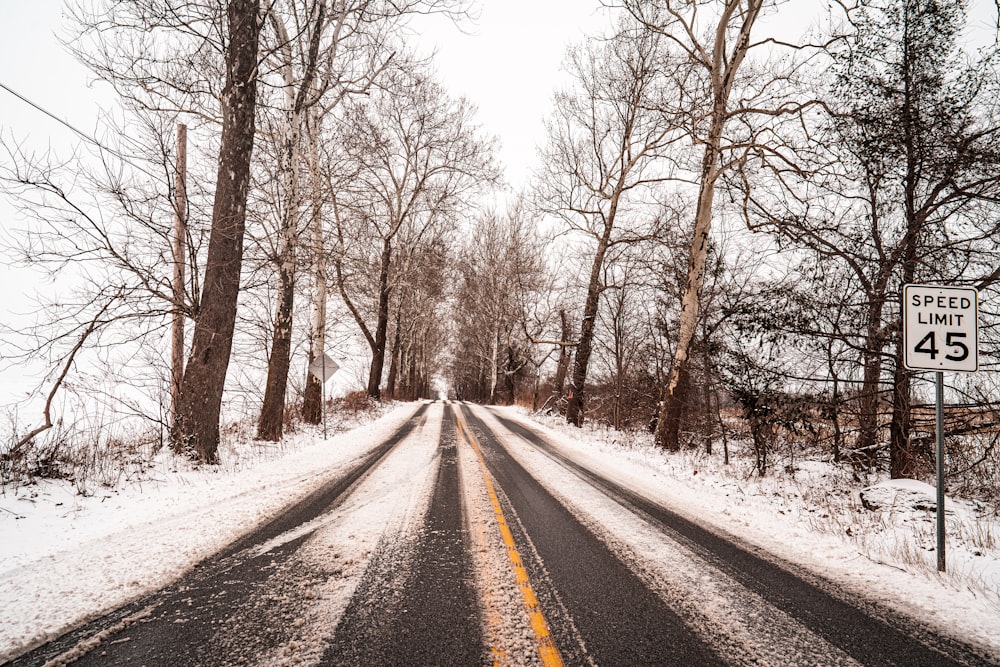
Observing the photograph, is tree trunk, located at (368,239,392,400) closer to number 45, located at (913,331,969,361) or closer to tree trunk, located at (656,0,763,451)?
tree trunk, located at (656,0,763,451)

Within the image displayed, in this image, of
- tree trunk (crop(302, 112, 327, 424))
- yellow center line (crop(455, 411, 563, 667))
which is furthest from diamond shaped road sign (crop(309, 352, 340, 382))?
yellow center line (crop(455, 411, 563, 667))

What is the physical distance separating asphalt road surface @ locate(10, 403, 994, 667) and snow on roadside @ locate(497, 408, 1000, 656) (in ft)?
1.36

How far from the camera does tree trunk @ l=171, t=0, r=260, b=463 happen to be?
753 centimetres

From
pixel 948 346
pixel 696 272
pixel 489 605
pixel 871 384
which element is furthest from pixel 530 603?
pixel 696 272

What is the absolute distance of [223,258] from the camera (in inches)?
301

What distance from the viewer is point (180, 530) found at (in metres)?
4.55

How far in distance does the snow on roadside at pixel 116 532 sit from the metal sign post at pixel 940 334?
7068 millimetres

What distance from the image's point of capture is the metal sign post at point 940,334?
4164 mm

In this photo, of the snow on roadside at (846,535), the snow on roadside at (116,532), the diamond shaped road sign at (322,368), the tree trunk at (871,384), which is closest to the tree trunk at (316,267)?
the diamond shaped road sign at (322,368)

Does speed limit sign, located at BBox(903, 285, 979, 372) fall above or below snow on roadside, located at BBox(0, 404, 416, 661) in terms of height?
above

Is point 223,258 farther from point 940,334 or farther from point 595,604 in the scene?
point 940,334

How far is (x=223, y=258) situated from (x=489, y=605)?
7.46 metres

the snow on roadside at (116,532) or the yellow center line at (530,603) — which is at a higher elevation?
the yellow center line at (530,603)

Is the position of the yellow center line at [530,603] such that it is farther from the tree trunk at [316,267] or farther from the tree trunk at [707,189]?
the tree trunk at [316,267]
